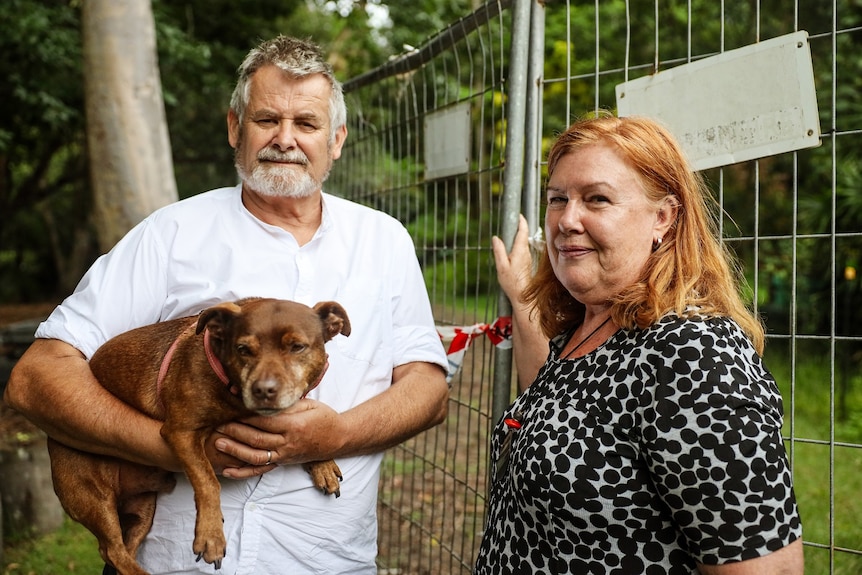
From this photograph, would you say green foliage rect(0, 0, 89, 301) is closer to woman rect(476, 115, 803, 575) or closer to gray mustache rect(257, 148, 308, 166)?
gray mustache rect(257, 148, 308, 166)

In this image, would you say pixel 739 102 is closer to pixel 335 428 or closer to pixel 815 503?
pixel 335 428

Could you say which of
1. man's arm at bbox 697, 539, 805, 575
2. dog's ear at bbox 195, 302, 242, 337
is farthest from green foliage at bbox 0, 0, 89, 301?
man's arm at bbox 697, 539, 805, 575

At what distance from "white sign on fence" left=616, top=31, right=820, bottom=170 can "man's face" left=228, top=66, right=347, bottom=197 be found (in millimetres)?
1113

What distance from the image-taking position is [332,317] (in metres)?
2.49

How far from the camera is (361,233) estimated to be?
2.86 m

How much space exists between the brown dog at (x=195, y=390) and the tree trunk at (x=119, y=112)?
4.41 m

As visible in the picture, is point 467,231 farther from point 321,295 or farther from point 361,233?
point 321,295

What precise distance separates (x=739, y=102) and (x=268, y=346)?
63.1 inches

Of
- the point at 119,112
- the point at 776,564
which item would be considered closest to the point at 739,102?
the point at 776,564

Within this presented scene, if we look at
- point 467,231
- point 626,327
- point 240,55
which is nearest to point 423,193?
point 467,231

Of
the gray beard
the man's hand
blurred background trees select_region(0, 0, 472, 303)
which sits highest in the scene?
blurred background trees select_region(0, 0, 472, 303)

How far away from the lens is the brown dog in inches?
92.7

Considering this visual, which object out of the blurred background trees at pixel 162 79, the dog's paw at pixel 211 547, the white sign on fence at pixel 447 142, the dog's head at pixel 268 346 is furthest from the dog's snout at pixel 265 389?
the blurred background trees at pixel 162 79

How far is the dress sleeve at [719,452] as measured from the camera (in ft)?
5.40
